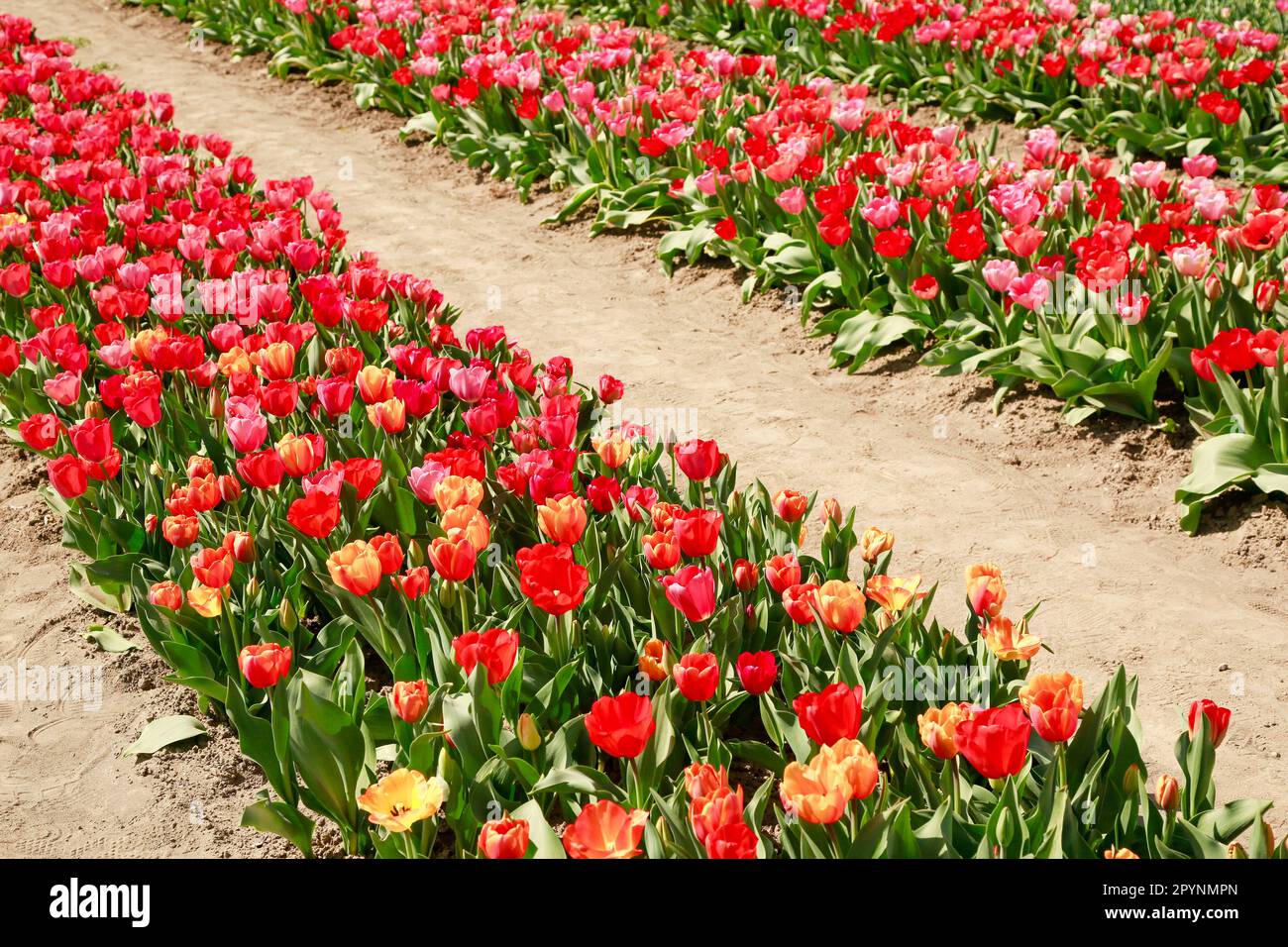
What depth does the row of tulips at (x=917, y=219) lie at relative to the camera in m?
4.50

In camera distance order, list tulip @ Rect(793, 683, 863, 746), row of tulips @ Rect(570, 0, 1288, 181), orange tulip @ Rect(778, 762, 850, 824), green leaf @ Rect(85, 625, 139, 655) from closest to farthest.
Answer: orange tulip @ Rect(778, 762, 850, 824)
tulip @ Rect(793, 683, 863, 746)
green leaf @ Rect(85, 625, 139, 655)
row of tulips @ Rect(570, 0, 1288, 181)

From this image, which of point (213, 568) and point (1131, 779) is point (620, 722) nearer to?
point (1131, 779)

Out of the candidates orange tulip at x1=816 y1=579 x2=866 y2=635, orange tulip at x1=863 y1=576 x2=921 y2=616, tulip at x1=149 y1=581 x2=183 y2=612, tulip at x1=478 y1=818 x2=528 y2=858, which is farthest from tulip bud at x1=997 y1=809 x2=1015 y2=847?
tulip at x1=149 y1=581 x2=183 y2=612

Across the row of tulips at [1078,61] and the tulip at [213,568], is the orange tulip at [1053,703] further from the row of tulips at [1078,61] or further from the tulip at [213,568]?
the row of tulips at [1078,61]

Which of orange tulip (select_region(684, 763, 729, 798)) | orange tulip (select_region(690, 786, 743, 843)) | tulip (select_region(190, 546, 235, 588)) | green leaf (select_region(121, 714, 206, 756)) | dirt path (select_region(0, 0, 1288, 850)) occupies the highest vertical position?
orange tulip (select_region(690, 786, 743, 843))

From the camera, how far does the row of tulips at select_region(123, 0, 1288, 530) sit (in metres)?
4.50

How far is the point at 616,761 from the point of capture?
2969 millimetres

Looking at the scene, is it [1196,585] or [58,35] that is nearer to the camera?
[1196,585]

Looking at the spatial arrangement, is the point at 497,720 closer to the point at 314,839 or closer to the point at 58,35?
the point at 314,839

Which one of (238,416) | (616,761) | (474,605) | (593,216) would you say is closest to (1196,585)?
(616,761)

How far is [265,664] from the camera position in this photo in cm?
252

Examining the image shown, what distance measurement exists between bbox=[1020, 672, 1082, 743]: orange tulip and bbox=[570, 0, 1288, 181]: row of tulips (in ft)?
17.0

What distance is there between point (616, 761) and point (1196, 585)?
205cm

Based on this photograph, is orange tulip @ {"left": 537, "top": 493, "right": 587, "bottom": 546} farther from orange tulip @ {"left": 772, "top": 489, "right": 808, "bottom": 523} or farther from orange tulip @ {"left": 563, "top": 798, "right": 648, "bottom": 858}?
orange tulip @ {"left": 563, "top": 798, "right": 648, "bottom": 858}
